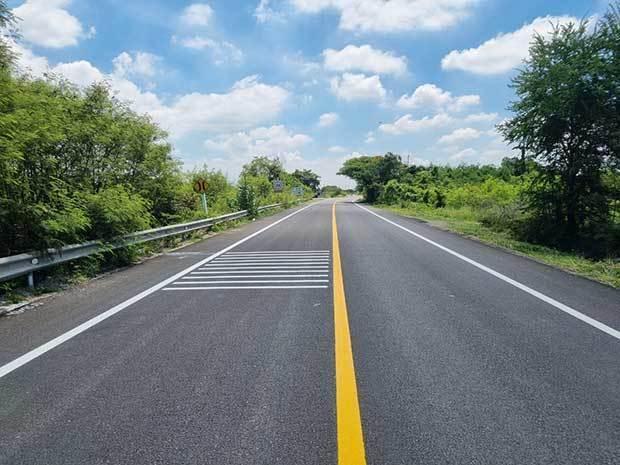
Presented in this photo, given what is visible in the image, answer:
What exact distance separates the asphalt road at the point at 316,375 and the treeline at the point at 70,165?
1542 millimetres

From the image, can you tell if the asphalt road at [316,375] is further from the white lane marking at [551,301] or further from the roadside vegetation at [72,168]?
the roadside vegetation at [72,168]

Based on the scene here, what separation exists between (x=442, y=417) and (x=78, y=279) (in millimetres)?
7540

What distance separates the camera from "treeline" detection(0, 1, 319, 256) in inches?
269

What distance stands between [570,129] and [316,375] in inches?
548

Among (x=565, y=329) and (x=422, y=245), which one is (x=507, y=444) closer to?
(x=565, y=329)

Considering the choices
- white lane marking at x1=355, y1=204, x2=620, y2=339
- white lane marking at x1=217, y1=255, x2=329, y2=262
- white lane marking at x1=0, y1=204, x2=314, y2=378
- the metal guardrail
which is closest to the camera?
white lane marking at x1=0, y1=204, x2=314, y2=378

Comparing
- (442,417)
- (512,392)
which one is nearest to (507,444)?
(442,417)

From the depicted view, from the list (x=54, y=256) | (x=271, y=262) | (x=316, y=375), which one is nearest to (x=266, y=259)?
(x=271, y=262)

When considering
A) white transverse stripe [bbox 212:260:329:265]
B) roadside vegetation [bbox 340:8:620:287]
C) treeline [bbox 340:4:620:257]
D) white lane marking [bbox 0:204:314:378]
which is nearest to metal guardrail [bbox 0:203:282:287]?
white lane marking [bbox 0:204:314:378]

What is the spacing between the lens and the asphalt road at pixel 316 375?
264cm

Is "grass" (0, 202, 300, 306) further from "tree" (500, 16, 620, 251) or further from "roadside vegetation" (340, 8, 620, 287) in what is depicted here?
"tree" (500, 16, 620, 251)

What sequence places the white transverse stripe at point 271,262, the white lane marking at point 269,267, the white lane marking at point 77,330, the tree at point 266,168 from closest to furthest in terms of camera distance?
the white lane marking at point 77,330, the white lane marking at point 269,267, the white transverse stripe at point 271,262, the tree at point 266,168

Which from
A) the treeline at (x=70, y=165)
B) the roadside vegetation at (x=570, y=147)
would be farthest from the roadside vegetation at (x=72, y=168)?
the roadside vegetation at (x=570, y=147)

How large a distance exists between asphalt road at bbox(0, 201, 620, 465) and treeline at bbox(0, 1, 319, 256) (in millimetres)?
1542
